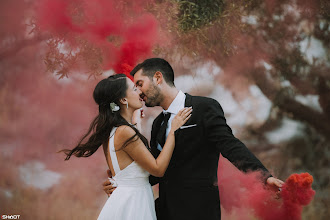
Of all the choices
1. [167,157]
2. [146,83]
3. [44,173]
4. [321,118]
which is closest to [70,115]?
[44,173]

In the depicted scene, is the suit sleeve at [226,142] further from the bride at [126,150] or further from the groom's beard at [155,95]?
the groom's beard at [155,95]

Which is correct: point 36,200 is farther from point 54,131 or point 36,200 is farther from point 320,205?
point 320,205

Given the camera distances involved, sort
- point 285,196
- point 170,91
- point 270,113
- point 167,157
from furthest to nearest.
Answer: point 270,113 < point 170,91 < point 167,157 < point 285,196

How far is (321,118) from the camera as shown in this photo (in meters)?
4.07

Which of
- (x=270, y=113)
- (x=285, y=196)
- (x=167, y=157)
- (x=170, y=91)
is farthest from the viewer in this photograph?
(x=270, y=113)

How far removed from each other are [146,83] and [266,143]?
2.17 meters

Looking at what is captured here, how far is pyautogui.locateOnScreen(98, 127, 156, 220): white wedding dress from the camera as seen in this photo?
2039 millimetres

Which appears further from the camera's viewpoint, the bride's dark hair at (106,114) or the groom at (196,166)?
the bride's dark hair at (106,114)

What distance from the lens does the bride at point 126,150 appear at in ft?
6.67

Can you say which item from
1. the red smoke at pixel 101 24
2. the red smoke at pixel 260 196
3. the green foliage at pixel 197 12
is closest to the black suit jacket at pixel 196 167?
the red smoke at pixel 260 196

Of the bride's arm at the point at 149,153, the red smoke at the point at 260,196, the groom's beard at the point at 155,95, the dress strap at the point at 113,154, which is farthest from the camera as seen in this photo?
the groom's beard at the point at 155,95

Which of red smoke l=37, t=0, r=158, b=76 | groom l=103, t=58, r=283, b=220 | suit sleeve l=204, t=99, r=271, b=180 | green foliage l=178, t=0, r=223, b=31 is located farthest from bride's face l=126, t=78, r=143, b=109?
green foliage l=178, t=0, r=223, b=31

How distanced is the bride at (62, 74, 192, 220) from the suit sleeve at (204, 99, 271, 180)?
12 cm

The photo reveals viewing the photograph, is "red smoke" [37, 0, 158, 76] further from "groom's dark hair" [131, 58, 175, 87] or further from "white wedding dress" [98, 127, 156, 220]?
"white wedding dress" [98, 127, 156, 220]
